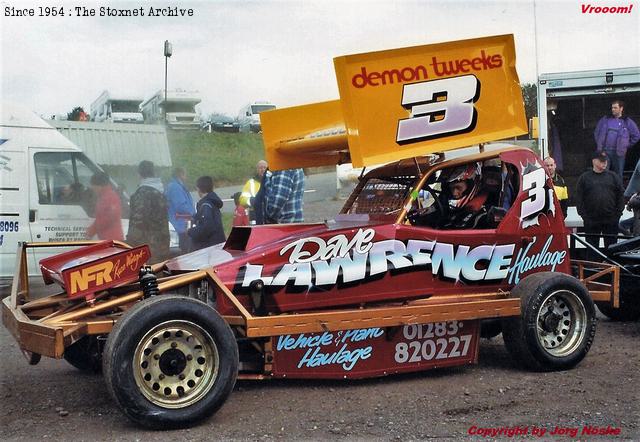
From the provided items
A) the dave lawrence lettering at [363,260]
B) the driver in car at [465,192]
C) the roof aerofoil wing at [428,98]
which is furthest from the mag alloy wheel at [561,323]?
the roof aerofoil wing at [428,98]

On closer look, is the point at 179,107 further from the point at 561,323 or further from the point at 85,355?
the point at 561,323

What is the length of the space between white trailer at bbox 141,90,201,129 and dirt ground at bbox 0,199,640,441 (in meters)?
6.81

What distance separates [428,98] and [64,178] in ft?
21.5

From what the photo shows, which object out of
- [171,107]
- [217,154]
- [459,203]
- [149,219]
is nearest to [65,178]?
[149,219]

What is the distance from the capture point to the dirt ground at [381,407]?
5.37 metres

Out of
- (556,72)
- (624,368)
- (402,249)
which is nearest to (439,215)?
(402,249)

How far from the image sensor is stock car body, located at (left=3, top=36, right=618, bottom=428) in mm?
5512

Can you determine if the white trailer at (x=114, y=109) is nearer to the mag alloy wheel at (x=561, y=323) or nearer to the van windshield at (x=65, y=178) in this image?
the van windshield at (x=65, y=178)

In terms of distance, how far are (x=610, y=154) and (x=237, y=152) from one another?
6857 mm

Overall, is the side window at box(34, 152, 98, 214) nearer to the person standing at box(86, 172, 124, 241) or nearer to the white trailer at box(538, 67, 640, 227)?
the person standing at box(86, 172, 124, 241)

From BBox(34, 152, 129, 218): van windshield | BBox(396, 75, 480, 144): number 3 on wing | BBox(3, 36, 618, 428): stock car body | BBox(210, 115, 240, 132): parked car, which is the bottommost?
BBox(3, 36, 618, 428): stock car body

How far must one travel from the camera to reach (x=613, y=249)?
28.6 feet

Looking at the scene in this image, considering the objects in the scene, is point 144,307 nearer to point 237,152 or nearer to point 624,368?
point 624,368

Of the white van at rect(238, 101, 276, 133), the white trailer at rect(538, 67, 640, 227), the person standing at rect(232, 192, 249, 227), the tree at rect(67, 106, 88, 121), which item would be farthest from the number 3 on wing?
the tree at rect(67, 106, 88, 121)
